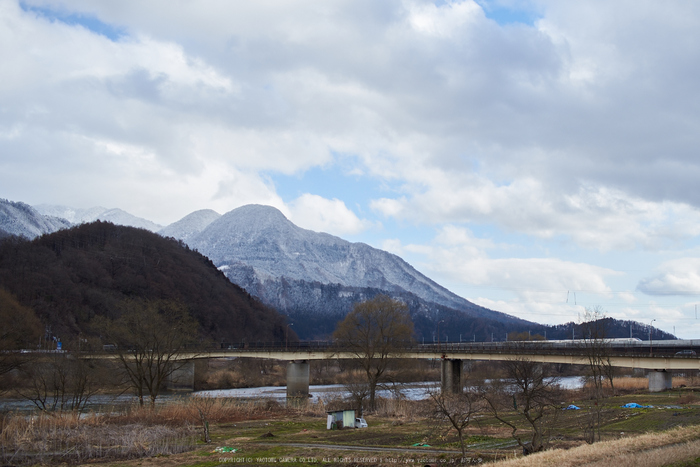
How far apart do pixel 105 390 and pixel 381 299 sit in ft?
157

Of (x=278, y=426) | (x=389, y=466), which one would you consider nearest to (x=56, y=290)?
(x=278, y=426)

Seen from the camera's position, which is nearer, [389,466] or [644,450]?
[644,450]

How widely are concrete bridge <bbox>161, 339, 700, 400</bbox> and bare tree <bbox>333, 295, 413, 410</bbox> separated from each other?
2244mm

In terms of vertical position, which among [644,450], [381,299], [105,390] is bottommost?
[105,390]

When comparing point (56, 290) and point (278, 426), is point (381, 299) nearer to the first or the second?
point (278, 426)

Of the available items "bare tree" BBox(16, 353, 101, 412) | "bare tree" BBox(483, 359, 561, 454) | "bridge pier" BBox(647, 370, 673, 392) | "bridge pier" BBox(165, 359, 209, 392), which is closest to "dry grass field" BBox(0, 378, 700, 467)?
"bare tree" BBox(483, 359, 561, 454)

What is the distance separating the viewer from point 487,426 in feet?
163

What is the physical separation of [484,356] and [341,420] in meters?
60.4

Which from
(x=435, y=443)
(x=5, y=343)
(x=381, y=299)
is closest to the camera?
(x=435, y=443)

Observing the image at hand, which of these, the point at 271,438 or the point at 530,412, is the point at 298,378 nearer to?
the point at 530,412

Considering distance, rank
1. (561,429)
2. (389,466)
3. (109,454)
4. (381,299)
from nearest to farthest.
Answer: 1. (389,466)
2. (109,454)
3. (561,429)
4. (381,299)

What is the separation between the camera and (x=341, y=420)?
2003 inches

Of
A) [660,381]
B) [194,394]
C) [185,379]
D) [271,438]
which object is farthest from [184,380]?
[660,381]

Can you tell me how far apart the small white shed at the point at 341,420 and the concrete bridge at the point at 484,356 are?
28517mm
